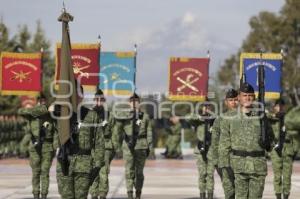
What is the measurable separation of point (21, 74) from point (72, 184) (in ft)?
30.6

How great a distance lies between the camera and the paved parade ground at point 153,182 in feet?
52.3

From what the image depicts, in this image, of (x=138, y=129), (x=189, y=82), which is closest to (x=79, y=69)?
(x=138, y=129)

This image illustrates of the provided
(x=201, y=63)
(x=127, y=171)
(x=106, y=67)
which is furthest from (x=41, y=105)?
Answer: (x=201, y=63)

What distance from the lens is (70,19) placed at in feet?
29.4

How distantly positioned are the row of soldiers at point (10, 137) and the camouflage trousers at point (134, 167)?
15475mm

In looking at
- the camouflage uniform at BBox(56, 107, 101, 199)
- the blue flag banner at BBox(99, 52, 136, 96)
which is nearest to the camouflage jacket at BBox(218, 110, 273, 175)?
the camouflage uniform at BBox(56, 107, 101, 199)

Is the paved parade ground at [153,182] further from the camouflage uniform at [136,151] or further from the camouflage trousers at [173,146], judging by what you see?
the camouflage trousers at [173,146]

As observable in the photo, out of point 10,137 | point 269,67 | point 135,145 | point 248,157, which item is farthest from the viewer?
point 10,137

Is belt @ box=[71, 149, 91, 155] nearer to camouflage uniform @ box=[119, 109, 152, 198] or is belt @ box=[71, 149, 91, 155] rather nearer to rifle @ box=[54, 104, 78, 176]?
rifle @ box=[54, 104, 78, 176]

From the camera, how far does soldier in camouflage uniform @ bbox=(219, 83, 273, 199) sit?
9383mm

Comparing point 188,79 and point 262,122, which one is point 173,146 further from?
point 262,122

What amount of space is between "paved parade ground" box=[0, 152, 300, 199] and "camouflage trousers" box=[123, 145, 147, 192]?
742mm

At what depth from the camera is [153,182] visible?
63.8ft

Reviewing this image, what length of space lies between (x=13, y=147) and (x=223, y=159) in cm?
2261
